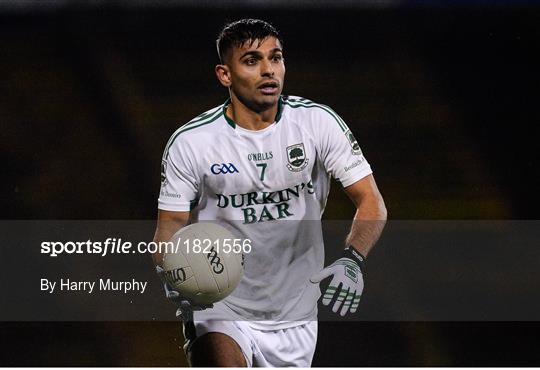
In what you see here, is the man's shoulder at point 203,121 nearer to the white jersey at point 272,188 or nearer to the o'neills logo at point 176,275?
the white jersey at point 272,188

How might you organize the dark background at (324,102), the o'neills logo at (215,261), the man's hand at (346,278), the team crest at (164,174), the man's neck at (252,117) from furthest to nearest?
1. the dark background at (324,102)
2. the team crest at (164,174)
3. the man's neck at (252,117)
4. the man's hand at (346,278)
5. the o'neills logo at (215,261)

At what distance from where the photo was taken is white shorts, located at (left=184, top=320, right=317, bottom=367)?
4688 mm

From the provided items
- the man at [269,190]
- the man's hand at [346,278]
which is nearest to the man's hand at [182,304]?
the man at [269,190]

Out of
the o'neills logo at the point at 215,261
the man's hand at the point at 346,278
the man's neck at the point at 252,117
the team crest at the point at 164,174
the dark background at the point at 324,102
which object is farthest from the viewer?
the dark background at the point at 324,102

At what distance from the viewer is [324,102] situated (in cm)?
512

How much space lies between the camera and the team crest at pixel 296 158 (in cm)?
482

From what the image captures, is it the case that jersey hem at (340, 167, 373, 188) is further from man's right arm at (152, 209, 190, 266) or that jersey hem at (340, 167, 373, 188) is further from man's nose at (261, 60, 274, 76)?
man's right arm at (152, 209, 190, 266)

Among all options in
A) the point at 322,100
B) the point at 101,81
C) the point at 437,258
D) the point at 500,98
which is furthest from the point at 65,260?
the point at 500,98

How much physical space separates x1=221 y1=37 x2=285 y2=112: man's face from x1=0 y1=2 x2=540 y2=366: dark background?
0.80 feet

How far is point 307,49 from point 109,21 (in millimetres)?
942

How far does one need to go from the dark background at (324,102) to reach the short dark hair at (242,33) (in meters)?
0.07

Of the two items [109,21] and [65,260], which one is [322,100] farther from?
[65,260]

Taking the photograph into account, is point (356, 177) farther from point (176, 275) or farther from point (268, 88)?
point (176, 275)

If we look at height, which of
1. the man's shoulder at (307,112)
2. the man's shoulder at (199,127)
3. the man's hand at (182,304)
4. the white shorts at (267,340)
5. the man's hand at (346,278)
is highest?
the man's shoulder at (307,112)
